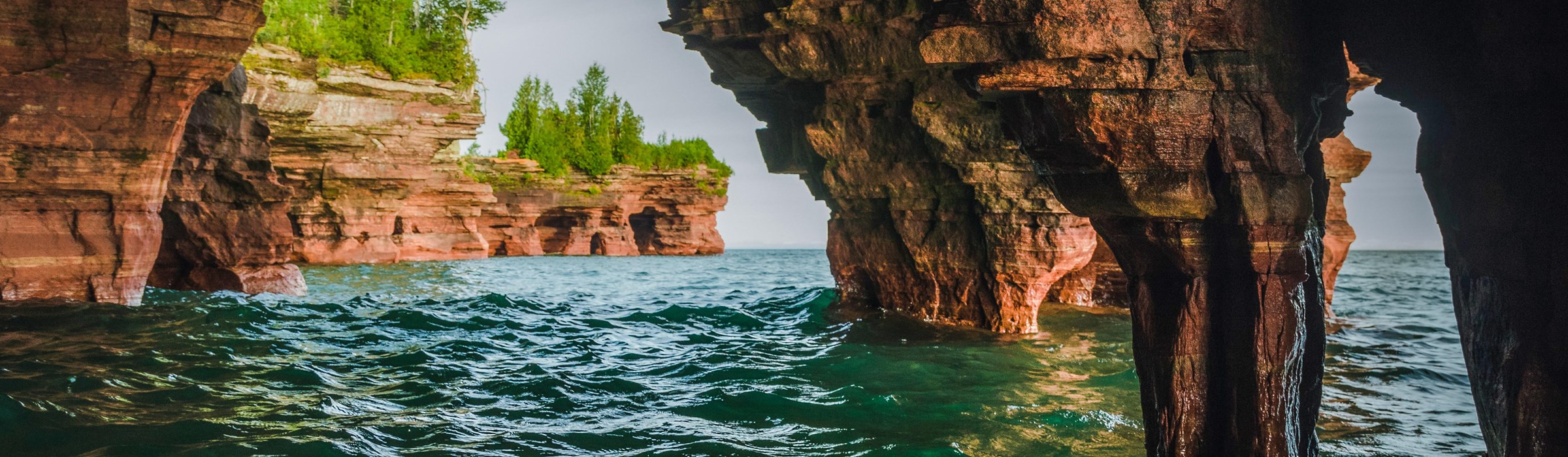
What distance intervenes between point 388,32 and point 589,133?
25.3 m

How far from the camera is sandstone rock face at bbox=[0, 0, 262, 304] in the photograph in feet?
28.5

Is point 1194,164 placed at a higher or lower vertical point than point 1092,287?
higher

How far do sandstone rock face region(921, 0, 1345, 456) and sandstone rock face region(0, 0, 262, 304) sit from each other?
806 cm

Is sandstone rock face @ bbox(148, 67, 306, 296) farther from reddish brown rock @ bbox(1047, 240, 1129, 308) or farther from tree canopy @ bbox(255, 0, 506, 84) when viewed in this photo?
reddish brown rock @ bbox(1047, 240, 1129, 308)

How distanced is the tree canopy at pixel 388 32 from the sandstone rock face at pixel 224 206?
689 cm

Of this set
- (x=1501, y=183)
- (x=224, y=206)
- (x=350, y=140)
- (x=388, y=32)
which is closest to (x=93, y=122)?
(x=224, y=206)

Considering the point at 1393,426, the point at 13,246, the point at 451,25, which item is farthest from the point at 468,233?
the point at 1393,426

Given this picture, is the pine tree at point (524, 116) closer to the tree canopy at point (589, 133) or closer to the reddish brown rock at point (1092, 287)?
the tree canopy at point (589, 133)

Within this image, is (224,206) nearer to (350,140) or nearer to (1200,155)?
(350,140)


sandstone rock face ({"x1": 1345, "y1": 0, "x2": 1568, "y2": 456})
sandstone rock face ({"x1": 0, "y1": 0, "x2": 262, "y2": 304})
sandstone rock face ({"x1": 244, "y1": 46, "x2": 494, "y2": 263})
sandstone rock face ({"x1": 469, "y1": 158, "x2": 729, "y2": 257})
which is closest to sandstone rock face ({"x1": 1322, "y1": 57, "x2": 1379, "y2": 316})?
sandstone rock face ({"x1": 1345, "y1": 0, "x2": 1568, "y2": 456})

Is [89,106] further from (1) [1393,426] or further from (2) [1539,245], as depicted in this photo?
(1) [1393,426]


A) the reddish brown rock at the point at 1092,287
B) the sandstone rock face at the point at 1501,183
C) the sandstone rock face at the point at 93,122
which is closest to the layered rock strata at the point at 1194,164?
the sandstone rock face at the point at 1501,183

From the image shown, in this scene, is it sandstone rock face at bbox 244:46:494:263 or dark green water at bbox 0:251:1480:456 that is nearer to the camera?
dark green water at bbox 0:251:1480:456

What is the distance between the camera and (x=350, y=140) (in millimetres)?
22438
